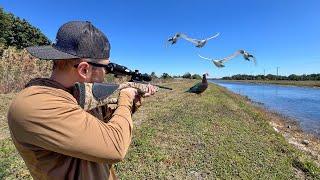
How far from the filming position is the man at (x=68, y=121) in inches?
60.7

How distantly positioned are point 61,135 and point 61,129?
0.03m

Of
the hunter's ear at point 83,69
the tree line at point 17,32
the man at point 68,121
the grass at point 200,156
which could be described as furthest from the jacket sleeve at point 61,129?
the tree line at point 17,32

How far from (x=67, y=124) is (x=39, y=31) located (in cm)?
4771

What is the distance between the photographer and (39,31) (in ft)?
150

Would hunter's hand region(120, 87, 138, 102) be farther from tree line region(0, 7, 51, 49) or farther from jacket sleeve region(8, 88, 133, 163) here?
tree line region(0, 7, 51, 49)

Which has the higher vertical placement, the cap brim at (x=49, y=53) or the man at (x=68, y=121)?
the cap brim at (x=49, y=53)

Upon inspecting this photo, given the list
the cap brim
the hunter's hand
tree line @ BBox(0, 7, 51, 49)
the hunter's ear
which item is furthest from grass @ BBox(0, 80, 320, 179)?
tree line @ BBox(0, 7, 51, 49)

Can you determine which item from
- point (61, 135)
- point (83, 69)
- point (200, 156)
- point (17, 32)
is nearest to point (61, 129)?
point (61, 135)

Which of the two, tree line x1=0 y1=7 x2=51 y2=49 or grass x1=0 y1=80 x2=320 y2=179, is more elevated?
tree line x1=0 y1=7 x2=51 y2=49

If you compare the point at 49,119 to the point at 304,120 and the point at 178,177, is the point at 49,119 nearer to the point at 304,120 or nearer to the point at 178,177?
the point at 178,177

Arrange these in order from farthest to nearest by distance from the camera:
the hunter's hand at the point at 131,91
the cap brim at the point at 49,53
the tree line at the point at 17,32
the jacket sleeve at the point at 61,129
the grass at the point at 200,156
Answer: the tree line at the point at 17,32, the grass at the point at 200,156, the hunter's hand at the point at 131,91, the cap brim at the point at 49,53, the jacket sleeve at the point at 61,129

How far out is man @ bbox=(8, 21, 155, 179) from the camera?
5.06ft

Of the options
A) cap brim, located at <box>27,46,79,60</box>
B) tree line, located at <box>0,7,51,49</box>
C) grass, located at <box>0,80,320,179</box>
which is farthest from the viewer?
tree line, located at <box>0,7,51,49</box>

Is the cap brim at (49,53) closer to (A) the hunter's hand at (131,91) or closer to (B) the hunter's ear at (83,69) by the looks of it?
(B) the hunter's ear at (83,69)
